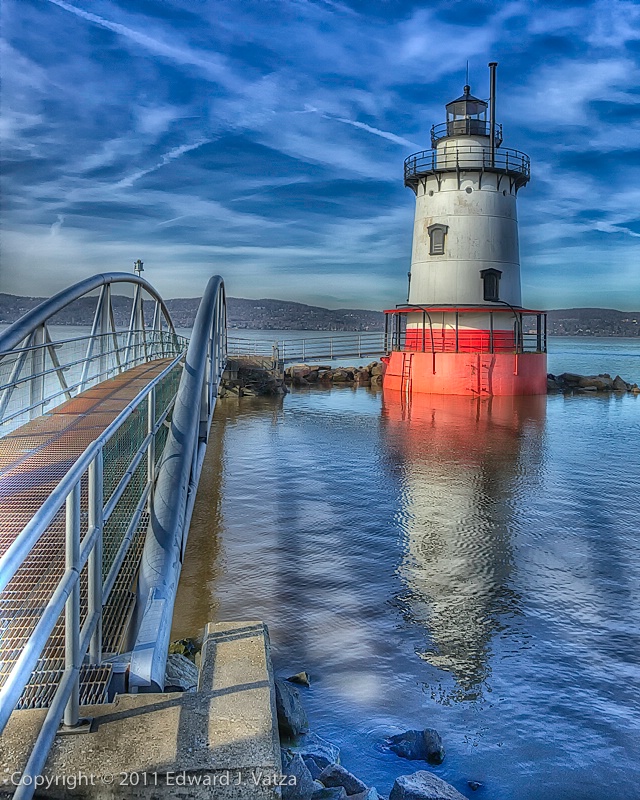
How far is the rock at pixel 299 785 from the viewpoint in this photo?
322cm

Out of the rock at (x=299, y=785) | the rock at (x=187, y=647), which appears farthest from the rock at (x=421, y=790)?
the rock at (x=187, y=647)

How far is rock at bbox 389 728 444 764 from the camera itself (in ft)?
15.8

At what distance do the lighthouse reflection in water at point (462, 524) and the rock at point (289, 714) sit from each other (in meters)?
1.39

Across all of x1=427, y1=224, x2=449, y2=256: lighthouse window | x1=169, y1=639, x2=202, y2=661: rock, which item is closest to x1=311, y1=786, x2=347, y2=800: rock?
x1=169, y1=639, x2=202, y2=661: rock

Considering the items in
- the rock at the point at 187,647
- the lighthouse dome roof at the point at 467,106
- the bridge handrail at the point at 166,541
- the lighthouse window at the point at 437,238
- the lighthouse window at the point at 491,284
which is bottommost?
the rock at the point at 187,647

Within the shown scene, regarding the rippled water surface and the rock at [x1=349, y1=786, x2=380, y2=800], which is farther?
the rippled water surface

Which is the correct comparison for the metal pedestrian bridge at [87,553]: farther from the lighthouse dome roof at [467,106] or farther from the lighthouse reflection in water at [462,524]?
the lighthouse dome roof at [467,106]

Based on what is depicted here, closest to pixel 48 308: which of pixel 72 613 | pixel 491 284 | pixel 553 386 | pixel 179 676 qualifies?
pixel 179 676

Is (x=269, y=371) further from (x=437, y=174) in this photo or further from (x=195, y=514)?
(x=195, y=514)

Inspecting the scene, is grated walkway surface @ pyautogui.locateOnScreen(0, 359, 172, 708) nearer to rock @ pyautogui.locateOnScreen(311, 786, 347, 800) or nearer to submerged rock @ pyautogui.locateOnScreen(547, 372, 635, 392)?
rock @ pyautogui.locateOnScreen(311, 786, 347, 800)

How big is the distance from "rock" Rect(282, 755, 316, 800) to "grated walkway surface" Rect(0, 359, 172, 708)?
936 millimetres

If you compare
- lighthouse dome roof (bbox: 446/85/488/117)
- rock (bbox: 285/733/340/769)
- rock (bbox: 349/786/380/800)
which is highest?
lighthouse dome roof (bbox: 446/85/488/117)

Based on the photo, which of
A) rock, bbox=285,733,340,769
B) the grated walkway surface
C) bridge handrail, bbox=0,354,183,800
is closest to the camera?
bridge handrail, bbox=0,354,183,800

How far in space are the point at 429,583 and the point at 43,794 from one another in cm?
606
